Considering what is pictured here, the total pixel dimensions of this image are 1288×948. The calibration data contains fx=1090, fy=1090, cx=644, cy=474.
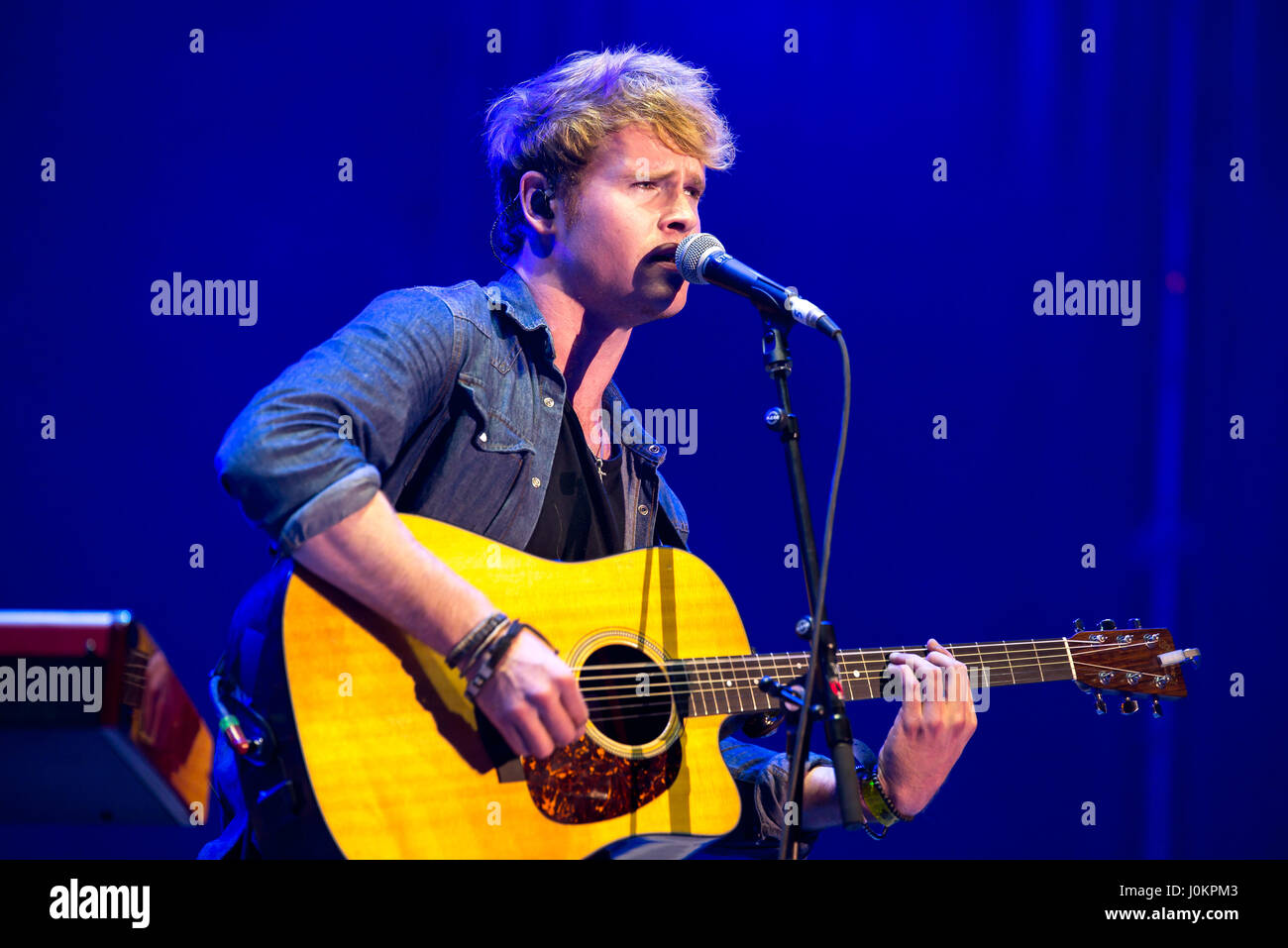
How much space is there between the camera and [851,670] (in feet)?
7.91

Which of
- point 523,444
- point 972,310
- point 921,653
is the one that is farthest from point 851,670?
point 972,310

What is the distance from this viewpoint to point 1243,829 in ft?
12.6

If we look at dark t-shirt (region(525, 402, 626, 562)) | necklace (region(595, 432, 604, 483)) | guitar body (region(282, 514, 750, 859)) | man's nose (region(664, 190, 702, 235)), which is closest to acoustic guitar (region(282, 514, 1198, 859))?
guitar body (region(282, 514, 750, 859))

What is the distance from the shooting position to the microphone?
1.95 metres

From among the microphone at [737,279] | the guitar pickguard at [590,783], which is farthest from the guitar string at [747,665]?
the microphone at [737,279]

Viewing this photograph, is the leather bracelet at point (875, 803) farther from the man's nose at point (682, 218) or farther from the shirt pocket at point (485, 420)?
the man's nose at point (682, 218)

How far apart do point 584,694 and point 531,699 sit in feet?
0.65

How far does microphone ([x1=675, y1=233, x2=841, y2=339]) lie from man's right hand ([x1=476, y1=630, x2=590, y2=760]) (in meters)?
0.76

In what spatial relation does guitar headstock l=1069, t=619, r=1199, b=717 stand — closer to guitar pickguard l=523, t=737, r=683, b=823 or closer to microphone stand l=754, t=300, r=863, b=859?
microphone stand l=754, t=300, r=863, b=859

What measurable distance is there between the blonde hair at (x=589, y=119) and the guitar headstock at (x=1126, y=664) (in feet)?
4.96

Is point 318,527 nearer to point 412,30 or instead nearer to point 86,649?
point 86,649

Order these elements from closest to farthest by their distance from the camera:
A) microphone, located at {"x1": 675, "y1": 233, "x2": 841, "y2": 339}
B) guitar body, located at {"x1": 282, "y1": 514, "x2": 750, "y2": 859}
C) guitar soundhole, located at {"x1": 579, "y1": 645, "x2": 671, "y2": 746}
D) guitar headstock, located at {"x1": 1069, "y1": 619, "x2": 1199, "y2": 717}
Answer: guitar body, located at {"x1": 282, "y1": 514, "x2": 750, "y2": 859}, microphone, located at {"x1": 675, "y1": 233, "x2": 841, "y2": 339}, guitar soundhole, located at {"x1": 579, "y1": 645, "x2": 671, "y2": 746}, guitar headstock, located at {"x1": 1069, "y1": 619, "x2": 1199, "y2": 717}

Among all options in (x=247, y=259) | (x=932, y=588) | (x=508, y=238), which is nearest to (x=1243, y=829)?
(x=932, y=588)

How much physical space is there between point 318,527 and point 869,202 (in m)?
2.48
